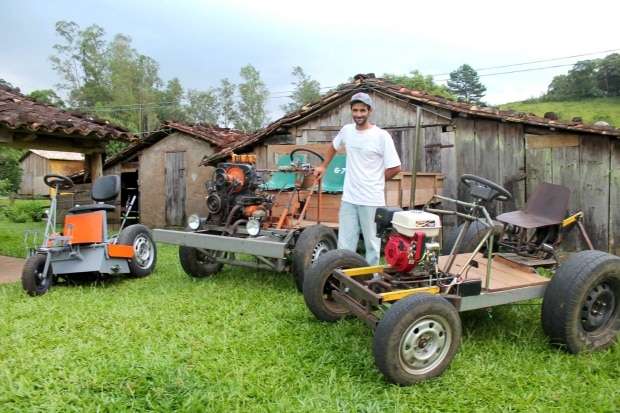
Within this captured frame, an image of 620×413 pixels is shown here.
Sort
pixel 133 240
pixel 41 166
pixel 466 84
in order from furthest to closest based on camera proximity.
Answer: pixel 466 84
pixel 41 166
pixel 133 240

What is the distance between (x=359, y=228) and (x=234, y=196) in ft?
6.22

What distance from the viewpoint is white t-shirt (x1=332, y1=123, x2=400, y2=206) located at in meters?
4.70

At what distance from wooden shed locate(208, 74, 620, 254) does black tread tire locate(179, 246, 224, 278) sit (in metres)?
2.47

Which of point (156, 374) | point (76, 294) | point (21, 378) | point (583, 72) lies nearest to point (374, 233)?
point (156, 374)

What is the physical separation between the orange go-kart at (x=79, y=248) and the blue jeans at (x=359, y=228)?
10.2 feet

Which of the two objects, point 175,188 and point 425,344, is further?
point 175,188

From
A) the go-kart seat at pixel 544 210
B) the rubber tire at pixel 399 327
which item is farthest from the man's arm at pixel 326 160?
the rubber tire at pixel 399 327

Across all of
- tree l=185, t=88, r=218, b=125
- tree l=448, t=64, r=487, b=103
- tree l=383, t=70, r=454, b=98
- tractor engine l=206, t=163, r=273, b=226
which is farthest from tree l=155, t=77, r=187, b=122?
tractor engine l=206, t=163, r=273, b=226

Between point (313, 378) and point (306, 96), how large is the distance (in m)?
47.7

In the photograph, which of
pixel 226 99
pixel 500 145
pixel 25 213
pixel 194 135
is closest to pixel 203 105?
pixel 226 99

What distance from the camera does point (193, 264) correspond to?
6.34m

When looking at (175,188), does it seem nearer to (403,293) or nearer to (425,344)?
(403,293)

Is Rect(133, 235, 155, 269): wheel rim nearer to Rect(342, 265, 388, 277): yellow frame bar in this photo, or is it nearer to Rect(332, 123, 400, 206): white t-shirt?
Rect(332, 123, 400, 206): white t-shirt

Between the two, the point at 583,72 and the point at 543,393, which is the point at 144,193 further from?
the point at 583,72
